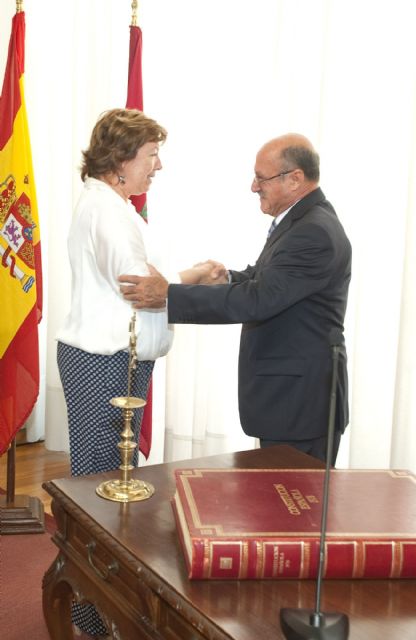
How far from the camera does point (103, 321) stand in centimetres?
219

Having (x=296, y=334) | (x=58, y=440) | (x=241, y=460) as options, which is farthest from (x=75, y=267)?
(x=58, y=440)

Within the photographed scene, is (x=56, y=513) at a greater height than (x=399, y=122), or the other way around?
(x=399, y=122)

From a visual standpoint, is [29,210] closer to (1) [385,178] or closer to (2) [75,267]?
(2) [75,267]

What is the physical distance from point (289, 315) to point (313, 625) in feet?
4.56

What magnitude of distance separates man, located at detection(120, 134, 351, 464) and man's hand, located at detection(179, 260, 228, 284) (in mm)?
368

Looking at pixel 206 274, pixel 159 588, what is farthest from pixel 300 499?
pixel 206 274

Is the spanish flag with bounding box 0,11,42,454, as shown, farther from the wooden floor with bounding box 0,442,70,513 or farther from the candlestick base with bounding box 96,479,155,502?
the candlestick base with bounding box 96,479,155,502

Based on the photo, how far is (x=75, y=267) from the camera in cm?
225

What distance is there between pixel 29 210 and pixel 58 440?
1696 mm

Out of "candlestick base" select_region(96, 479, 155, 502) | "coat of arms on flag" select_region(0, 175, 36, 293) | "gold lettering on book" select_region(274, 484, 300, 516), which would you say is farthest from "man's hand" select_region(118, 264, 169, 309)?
"coat of arms on flag" select_region(0, 175, 36, 293)

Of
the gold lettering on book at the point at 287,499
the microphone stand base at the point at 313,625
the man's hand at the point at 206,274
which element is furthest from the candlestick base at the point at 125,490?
the man's hand at the point at 206,274

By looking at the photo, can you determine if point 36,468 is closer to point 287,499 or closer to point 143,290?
point 143,290

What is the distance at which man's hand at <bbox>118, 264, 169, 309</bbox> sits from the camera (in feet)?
6.95

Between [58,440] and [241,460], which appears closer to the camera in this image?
[241,460]
